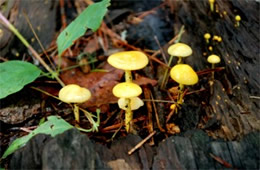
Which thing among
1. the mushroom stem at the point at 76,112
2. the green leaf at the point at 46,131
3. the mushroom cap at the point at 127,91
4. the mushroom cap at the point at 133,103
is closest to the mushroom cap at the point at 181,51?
the mushroom cap at the point at 133,103

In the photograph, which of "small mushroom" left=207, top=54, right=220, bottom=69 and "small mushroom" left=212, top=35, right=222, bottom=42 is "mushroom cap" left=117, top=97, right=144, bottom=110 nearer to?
"small mushroom" left=207, top=54, right=220, bottom=69

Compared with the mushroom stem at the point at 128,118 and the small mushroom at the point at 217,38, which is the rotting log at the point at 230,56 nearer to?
the small mushroom at the point at 217,38

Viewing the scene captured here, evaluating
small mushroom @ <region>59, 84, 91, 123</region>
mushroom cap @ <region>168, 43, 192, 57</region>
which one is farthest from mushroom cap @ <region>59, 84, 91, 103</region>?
mushroom cap @ <region>168, 43, 192, 57</region>

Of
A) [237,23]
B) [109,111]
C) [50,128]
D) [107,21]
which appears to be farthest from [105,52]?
[50,128]

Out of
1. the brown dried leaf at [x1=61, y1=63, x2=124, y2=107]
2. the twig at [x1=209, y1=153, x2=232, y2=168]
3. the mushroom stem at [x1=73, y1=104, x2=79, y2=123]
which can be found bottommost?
the brown dried leaf at [x1=61, y1=63, x2=124, y2=107]

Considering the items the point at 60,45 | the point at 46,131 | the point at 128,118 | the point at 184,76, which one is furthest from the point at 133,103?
the point at 60,45
